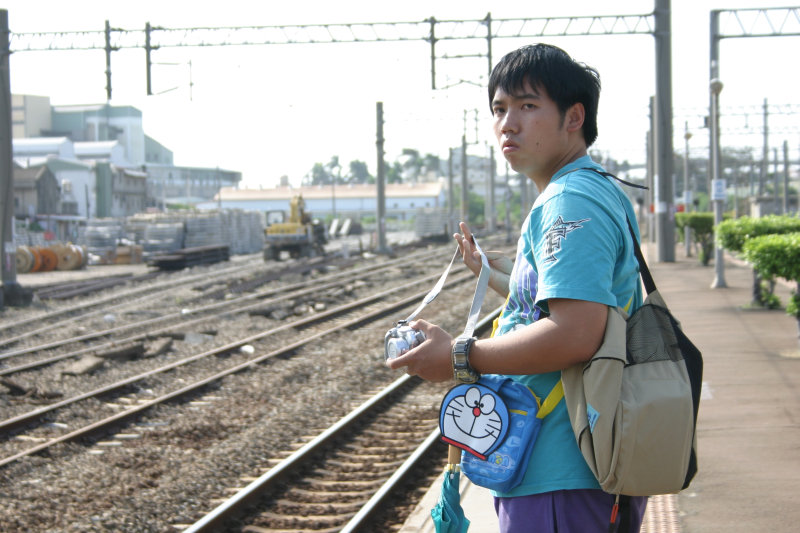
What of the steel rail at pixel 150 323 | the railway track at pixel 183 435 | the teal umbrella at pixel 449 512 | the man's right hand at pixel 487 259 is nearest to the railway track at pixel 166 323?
the steel rail at pixel 150 323

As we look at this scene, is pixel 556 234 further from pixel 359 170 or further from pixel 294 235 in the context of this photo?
pixel 359 170

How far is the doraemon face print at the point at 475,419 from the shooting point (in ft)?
7.07

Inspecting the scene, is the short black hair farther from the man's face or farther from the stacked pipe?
the stacked pipe

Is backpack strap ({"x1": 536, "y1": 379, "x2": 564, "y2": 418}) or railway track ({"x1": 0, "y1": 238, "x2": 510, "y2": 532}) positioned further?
railway track ({"x1": 0, "y1": 238, "x2": 510, "y2": 532})

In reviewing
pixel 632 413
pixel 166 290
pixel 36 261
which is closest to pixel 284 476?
pixel 632 413

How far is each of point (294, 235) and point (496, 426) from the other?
38.9m

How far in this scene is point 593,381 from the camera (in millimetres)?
2043

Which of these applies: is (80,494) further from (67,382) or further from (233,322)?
(233,322)

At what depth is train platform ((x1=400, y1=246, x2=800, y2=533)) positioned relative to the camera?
5.40 meters

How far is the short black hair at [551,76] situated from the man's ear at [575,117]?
1cm

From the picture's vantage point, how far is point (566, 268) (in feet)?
→ 6.68

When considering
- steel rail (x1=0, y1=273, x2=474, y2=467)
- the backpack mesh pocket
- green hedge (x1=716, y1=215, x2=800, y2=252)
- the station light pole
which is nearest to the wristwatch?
the backpack mesh pocket

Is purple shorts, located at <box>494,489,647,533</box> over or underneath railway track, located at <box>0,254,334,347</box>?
over

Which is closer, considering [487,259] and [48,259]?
[487,259]
